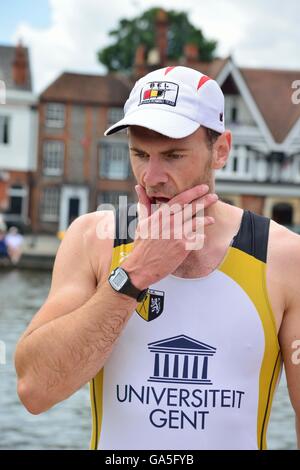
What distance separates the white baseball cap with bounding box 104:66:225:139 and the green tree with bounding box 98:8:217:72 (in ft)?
250

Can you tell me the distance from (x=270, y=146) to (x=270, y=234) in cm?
5249

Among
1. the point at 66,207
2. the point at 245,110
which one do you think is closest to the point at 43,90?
the point at 66,207

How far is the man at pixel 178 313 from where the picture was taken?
2908 mm

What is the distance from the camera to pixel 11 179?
57.7 metres

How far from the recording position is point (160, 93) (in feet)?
9.95

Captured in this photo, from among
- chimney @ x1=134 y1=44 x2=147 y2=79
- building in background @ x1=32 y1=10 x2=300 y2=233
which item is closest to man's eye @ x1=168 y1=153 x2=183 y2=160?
building in background @ x1=32 y1=10 x2=300 y2=233

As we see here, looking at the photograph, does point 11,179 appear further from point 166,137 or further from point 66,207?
point 166,137

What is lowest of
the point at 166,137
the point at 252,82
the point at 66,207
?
the point at 66,207

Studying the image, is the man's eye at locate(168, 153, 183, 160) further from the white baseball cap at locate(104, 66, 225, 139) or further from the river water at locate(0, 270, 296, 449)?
the river water at locate(0, 270, 296, 449)

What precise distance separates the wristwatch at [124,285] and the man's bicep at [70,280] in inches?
8.8

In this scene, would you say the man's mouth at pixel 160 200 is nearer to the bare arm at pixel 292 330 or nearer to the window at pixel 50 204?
the bare arm at pixel 292 330

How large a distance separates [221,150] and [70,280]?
64cm

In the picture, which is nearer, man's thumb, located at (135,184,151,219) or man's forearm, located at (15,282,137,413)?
man's forearm, located at (15,282,137,413)

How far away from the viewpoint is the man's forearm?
284 cm
